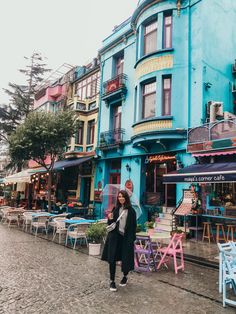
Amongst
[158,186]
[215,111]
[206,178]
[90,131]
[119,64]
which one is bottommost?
[158,186]

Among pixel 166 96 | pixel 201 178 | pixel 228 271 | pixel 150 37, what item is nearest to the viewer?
Answer: pixel 228 271

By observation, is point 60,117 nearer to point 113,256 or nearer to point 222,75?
point 222,75

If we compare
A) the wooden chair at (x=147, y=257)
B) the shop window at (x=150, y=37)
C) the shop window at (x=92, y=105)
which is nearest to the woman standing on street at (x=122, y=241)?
the wooden chair at (x=147, y=257)

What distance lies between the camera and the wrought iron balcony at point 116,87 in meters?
17.6

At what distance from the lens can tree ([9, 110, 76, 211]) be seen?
16.4 metres

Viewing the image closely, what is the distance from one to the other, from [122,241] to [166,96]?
10233 mm

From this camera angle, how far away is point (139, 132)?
14.9 metres

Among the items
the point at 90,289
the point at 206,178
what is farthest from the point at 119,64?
the point at 90,289

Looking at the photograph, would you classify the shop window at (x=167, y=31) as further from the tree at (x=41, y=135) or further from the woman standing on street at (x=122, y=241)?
the woman standing on street at (x=122, y=241)

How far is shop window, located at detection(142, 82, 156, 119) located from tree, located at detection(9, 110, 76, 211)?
197 inches

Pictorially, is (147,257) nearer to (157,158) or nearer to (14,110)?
(157,158)

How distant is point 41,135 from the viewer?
53.3 feet

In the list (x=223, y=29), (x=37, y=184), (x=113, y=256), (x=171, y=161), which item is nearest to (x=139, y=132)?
(x=171, y=161)

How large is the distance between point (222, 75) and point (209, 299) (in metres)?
12.4
